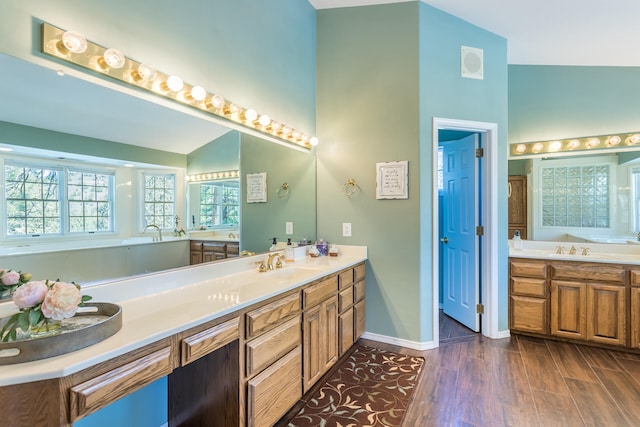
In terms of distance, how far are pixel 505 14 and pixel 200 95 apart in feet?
9.30

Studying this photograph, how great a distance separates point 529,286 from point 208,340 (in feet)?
10.4

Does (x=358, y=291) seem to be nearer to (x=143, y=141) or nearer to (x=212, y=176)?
(x=212, y=176)

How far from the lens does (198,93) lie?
194 centimetres

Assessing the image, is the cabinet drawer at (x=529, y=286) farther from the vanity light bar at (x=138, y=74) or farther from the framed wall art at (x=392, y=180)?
the vanity light bar at (x=138, y=74)

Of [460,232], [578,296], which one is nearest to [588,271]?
[578,296]

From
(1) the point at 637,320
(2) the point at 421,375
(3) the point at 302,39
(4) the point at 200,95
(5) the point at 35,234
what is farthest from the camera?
(3) the point at 302,39

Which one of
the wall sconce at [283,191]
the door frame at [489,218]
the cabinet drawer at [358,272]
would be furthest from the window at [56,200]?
the door frame at [489,218]

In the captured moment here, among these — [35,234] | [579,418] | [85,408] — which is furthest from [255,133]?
[579,418]

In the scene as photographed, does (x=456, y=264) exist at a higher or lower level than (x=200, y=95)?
lower

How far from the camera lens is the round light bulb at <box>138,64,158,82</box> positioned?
1.64 m

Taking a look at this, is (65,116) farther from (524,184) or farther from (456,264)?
(524,184)

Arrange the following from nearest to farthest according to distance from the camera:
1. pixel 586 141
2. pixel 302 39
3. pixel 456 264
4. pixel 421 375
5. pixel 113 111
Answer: pixel 113 111, pixel 421 375, pixel 302 39, pixel 586 141, pixel 456 264

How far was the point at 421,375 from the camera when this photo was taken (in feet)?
8.19

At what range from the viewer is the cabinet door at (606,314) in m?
2.85
